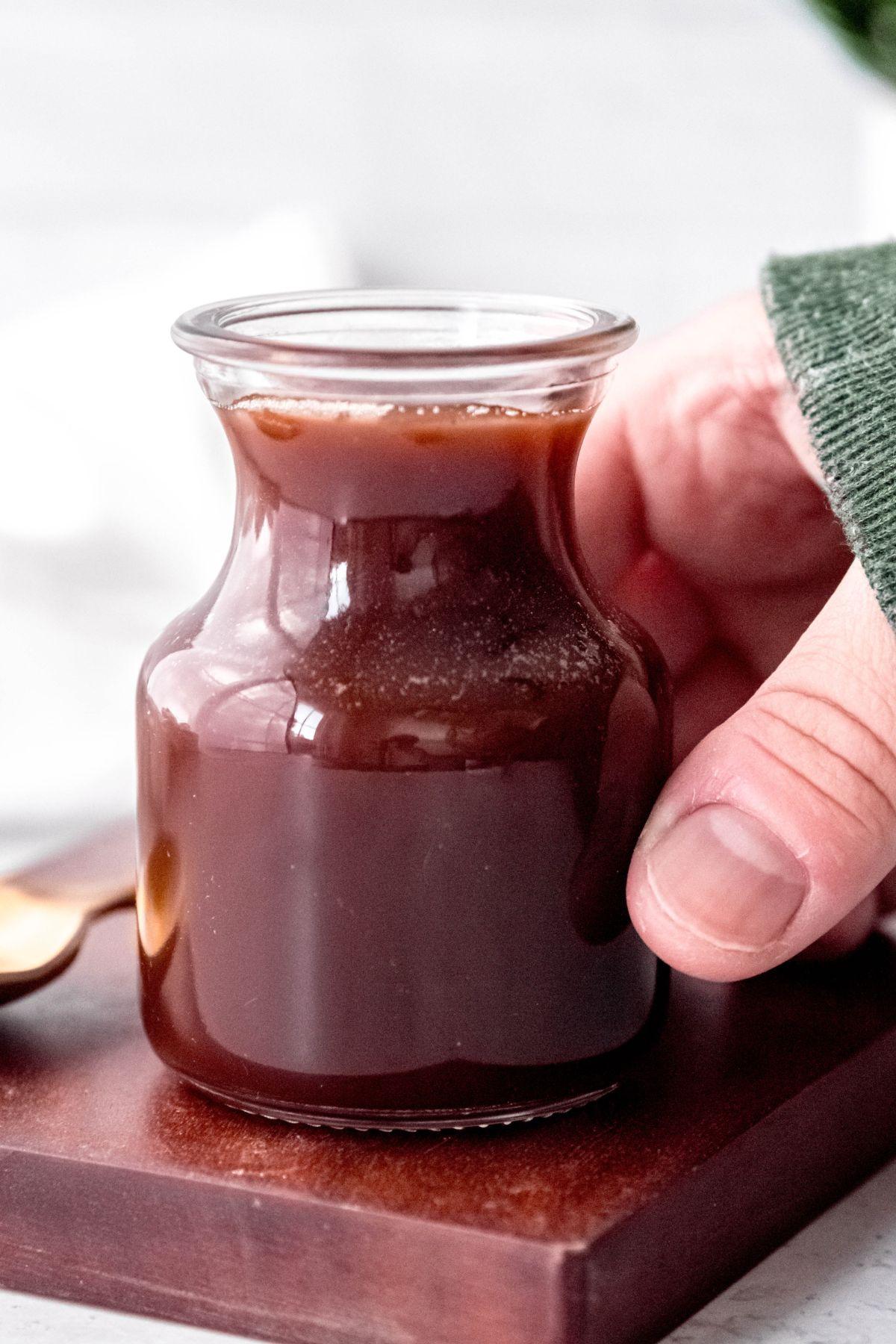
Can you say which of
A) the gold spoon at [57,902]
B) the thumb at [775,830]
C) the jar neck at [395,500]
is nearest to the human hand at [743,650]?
the thumb at [775,830]

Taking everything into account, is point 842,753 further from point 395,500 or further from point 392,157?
point 392,157

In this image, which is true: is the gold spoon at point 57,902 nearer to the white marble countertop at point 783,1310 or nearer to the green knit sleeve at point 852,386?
the white marble countertop at point 783,1310

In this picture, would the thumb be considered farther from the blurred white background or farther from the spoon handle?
the blurred white background

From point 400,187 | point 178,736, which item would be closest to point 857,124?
point 400,187

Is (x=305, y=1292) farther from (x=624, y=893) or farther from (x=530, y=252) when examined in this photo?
(x=530, y=252)

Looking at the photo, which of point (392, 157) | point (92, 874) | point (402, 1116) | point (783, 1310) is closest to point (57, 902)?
point (92, 874)

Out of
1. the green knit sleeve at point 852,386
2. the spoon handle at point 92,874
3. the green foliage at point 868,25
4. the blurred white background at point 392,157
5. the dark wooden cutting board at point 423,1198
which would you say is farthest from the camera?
the blurred white background at point 392,157

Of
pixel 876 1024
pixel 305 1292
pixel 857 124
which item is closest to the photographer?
pixel 305 1292
